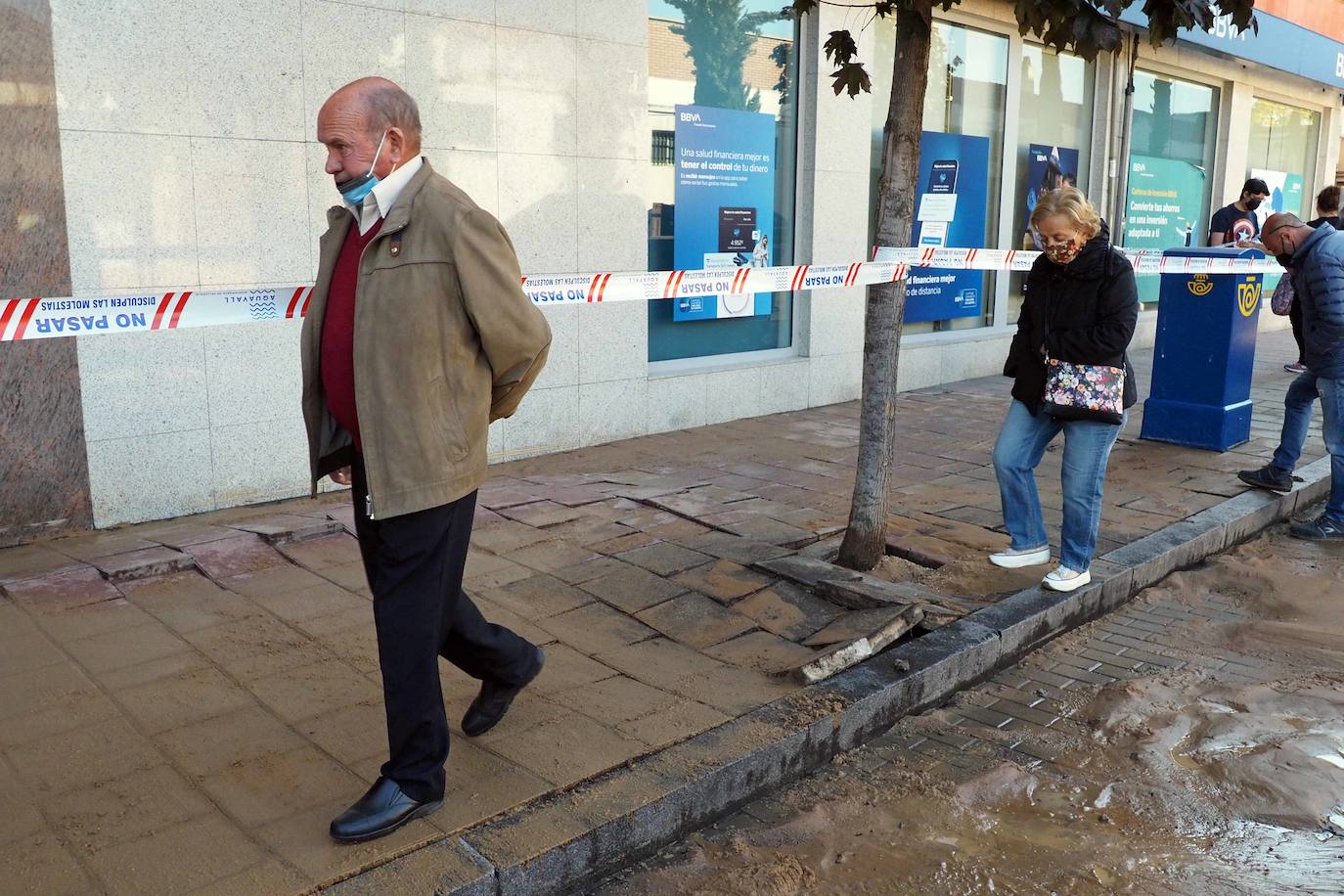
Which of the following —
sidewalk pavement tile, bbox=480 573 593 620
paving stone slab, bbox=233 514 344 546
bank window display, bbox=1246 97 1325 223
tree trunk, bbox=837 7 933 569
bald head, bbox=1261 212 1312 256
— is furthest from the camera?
bank window display, bbox=1246 97 1325 223

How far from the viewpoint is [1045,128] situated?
12969 millimetres

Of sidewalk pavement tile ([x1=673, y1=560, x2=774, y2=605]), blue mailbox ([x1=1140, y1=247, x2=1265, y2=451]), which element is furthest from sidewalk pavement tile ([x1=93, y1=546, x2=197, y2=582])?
blue mailbox ([x1=1140, y1=247, x2=1265, y2=451])

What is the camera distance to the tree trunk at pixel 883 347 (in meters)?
5.04

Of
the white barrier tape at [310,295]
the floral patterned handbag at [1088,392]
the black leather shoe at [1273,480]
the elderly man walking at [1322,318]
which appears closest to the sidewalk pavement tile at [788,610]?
the floral patterned handbag at [1088,392]

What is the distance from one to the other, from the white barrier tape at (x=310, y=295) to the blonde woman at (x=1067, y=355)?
640mm

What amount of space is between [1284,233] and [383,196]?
18.8 ft

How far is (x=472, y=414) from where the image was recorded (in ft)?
9.71

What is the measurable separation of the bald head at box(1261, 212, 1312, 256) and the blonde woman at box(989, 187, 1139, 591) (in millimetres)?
2376

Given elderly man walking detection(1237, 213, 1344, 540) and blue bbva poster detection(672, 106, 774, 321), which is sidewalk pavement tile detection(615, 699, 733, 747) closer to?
elderly man walking detection(1237, 213, 1344, 540)

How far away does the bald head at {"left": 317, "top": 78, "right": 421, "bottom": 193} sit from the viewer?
110 inches

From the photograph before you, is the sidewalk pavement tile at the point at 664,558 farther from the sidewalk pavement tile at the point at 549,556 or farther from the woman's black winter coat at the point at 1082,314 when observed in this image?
the woman's black winter coat at the point at 1082,314

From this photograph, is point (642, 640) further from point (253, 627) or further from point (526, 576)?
point (253, 627)

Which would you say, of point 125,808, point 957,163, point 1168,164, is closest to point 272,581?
point 125,808

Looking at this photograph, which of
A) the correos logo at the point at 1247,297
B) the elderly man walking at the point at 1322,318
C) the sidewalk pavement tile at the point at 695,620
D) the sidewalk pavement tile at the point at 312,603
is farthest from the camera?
the correos logo at the point at 1247,297
